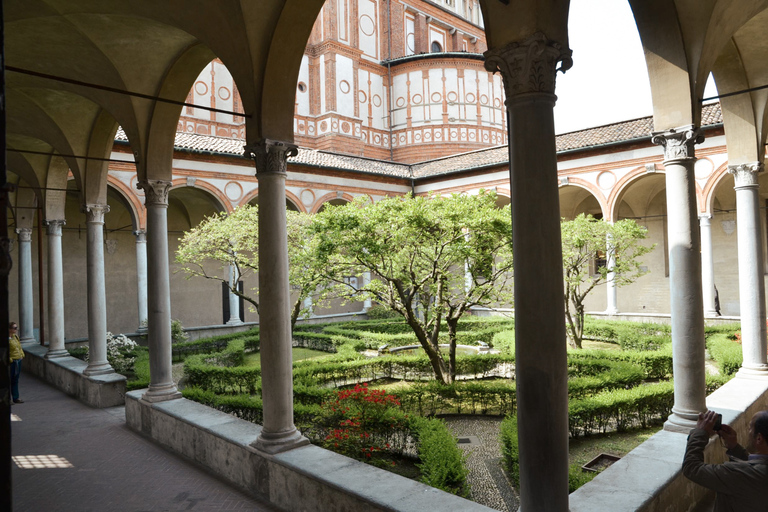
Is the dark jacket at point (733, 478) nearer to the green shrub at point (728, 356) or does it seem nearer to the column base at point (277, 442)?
the column base at point (277, 442)

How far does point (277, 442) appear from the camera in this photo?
476 cm

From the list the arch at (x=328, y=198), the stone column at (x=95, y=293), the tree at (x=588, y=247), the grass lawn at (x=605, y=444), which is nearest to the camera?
the grass lawn at (x=605, y=444)

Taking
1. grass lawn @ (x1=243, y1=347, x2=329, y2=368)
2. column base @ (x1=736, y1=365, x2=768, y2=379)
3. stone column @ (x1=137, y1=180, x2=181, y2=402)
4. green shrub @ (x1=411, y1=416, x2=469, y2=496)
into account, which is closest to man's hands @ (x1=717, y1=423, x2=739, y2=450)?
green shrub @ (x1=411, y1=416, x2=469, y2=496)

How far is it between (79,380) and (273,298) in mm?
6636

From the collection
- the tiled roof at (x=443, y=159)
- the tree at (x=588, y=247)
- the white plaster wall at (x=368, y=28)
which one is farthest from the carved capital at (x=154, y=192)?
the white plaster wall at (x=368, y=28)

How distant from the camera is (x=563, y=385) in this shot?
9.57 ft

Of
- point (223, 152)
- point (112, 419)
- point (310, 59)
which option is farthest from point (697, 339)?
point (310, 59)

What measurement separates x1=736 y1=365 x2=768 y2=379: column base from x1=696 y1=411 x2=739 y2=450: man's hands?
450cm

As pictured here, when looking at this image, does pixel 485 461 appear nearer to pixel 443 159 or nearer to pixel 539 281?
pixel 539 281

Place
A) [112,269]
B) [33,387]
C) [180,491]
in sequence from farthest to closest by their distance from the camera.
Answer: [112,269], [33,387], [180,491]

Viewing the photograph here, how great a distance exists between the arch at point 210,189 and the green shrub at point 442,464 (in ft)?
45.5

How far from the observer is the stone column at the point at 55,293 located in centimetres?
1086

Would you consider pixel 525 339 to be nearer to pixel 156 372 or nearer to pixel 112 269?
pixel 156 372

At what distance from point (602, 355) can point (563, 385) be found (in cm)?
796
